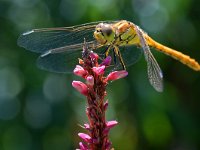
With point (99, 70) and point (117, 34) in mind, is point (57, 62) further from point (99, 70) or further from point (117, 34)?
point (99, 70)

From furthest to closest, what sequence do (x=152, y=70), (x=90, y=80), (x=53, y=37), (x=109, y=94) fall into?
(x=109, y=94)
(x=53, y=37)
(x=152, y=70)
(x=90, y=80)

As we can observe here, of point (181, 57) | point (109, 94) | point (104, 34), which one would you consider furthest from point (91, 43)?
point (109, 94)

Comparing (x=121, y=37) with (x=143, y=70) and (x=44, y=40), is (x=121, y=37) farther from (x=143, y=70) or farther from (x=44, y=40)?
(x=143, y=70)

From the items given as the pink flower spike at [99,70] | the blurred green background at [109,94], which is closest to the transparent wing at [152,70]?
the pink flower spike at [99,70]

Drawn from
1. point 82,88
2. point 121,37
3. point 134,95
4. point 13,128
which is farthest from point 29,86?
point 82,88

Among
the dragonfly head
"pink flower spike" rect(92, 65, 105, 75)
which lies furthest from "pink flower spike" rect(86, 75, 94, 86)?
the dragonfly head

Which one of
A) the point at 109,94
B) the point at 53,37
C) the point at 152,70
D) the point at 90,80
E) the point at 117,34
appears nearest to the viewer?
the point at 90,80
